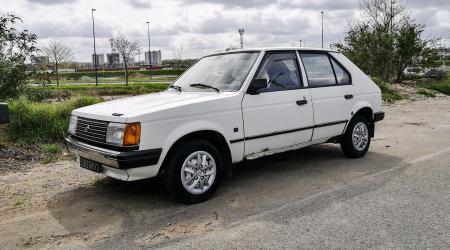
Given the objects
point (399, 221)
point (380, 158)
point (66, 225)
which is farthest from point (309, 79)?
point (66, 225)

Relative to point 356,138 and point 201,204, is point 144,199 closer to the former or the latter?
point 201,204

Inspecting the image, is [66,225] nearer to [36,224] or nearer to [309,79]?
[36,224]

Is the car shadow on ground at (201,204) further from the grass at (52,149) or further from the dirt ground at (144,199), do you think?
the grass at (52,149)

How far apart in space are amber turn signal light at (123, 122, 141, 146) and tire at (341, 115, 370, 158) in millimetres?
3526

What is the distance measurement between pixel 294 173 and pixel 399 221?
2.08 m

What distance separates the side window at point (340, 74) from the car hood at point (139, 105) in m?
2.17

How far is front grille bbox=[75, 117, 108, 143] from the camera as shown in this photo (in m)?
4.85

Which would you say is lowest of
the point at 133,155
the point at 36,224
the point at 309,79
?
the point at 36,224

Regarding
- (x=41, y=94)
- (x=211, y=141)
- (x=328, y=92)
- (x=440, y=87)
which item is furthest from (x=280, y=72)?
(x=440, y=87)

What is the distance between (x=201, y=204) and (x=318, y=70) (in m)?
2.73

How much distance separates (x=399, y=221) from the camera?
14.3 ft

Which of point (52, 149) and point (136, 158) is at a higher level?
point (136, 158)

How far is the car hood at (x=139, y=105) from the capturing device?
186 inches

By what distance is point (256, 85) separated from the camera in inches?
212
